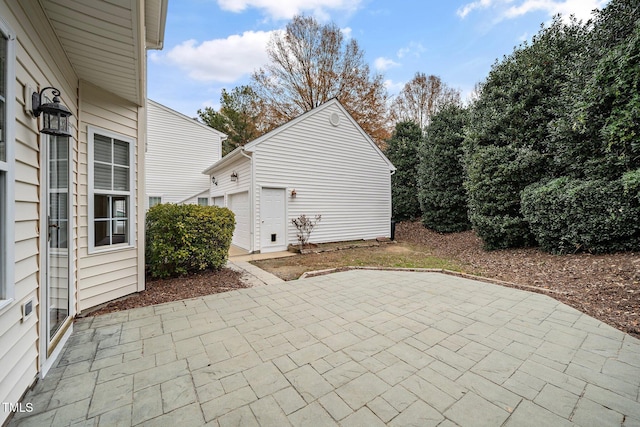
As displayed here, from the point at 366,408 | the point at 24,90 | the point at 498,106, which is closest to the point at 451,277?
the point at 366,408

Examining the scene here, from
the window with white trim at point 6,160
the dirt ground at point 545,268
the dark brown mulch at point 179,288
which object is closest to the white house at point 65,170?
the window with white trim at point 6,160

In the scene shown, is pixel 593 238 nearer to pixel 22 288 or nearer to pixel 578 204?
pixel 578 204

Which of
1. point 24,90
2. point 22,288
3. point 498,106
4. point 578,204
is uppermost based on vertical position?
point 498,106

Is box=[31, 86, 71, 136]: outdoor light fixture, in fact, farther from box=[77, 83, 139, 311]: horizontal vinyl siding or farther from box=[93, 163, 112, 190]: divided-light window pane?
box=[93, 163, 112, 190]: divided-light window pane

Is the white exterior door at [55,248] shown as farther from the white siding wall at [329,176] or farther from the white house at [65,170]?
the white siding wall at [329,176]

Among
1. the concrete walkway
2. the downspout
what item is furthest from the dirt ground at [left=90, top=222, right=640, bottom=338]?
the downspout

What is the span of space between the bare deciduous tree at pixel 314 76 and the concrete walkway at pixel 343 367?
50.7 feet

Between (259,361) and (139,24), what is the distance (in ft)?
11.1

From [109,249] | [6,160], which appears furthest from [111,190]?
[6,160]

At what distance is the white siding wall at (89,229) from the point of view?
3.49 metres

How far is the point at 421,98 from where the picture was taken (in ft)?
61.6

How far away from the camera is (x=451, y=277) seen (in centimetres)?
532

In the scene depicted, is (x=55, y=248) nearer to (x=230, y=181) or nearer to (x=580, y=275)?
(x=230, y=181)

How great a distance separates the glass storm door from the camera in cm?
250
